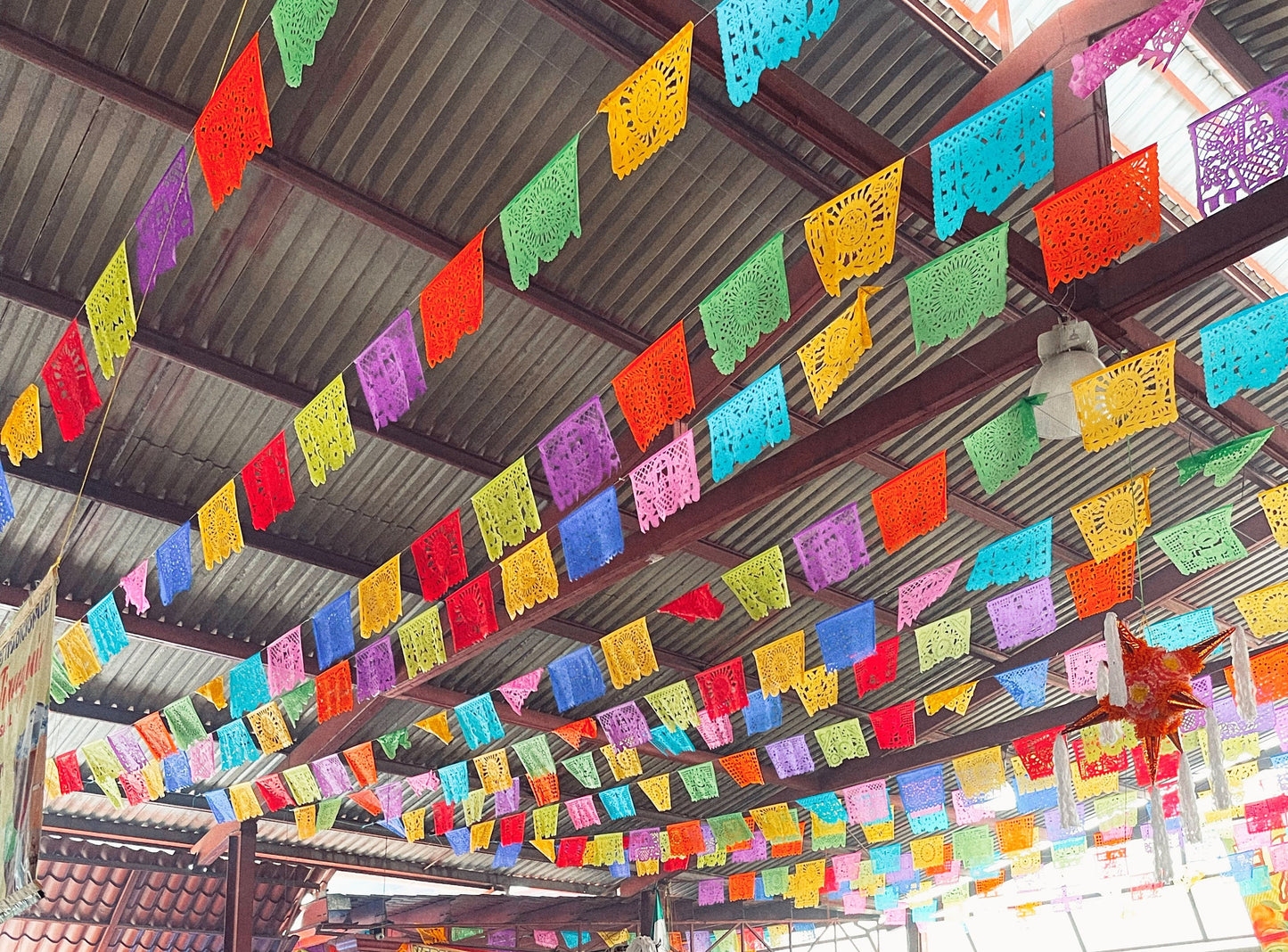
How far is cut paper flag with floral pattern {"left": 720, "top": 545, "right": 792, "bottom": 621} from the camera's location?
6.77m

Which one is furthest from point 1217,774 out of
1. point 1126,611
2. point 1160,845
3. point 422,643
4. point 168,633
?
point 168,633

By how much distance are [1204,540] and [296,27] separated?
600cm

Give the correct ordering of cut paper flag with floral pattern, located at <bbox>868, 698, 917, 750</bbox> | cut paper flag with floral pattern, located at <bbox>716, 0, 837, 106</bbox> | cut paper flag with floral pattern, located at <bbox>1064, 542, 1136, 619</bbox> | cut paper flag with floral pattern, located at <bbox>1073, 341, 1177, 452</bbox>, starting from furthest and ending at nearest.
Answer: cut paper flag with floral pattern, located at <bbox>868, 698, 917, 750</bbox> < cut paper flag with floral pattern, located at <bbox>1064, 542, 1136, 619</bbox> < cut paper flag with floral pattern, located at <bbox>1073, 341, 1177, 452</bbox> < cut paper flag with floral pattern, located at <bbox>716, 0, 837, 106</bbox>

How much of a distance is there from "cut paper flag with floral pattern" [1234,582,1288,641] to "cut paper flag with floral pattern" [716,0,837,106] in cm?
636

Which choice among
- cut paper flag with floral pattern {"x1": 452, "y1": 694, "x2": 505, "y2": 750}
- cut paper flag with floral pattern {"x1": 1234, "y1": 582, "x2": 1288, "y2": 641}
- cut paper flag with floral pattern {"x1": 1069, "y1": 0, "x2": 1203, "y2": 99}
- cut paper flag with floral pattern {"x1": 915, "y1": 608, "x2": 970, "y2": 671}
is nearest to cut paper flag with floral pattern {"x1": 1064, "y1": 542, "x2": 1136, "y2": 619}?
cut paper flag with floral pattern {"x1": 915, "y1": 608, "x2": 970, "y2": 671}

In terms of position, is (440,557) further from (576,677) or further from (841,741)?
(841,741)

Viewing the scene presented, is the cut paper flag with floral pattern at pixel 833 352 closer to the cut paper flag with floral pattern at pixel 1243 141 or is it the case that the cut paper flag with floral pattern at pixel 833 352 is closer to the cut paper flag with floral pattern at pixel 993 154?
the cut paper flag with floral pattern at pixel 993 154

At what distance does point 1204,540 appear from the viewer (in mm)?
6754

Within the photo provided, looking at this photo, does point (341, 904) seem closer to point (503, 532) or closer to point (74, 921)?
point (74, 921)

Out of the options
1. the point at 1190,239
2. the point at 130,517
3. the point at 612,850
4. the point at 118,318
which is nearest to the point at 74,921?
the point at 612,850

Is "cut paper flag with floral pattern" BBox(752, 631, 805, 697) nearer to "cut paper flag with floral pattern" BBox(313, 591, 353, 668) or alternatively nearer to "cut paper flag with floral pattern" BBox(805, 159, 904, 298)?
"cut paper flag with floral pattern" BBox(313, 591, 353, 668)

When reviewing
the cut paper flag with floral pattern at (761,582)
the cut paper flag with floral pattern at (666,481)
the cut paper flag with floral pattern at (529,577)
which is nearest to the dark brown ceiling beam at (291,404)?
the cut paper flag with floral pattern at (529,577)

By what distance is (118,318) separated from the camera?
171 inches

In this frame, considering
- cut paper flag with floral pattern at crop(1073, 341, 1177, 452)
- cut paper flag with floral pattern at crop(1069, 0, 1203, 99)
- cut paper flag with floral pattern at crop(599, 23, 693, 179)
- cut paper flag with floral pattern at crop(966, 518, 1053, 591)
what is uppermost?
cut paper flag with floral pattern at crop(599, 23, 693, 179)
